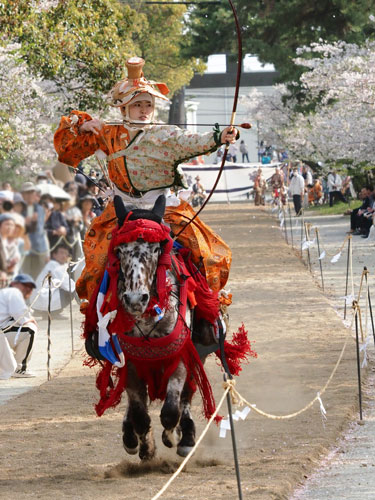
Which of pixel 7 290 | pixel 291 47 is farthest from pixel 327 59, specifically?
pixel 7 290

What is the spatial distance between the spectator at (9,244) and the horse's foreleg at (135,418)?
6.76 meters

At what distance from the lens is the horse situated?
674cm

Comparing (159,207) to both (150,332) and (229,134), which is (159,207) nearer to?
(229,134)

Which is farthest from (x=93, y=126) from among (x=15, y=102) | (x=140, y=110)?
(x=15, y=102)

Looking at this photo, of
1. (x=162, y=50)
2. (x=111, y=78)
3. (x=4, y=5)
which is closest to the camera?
(x=4, y=5)

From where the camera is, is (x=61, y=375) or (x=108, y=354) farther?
(x=61, y=375)

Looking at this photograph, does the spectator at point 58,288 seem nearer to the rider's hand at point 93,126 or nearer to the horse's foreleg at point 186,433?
the rider's hand at point 93,126

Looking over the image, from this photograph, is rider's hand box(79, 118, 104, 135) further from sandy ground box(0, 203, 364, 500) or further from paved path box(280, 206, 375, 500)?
paved path box(280, 206, 375, 500)

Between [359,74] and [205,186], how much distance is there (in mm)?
22405

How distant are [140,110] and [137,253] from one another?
1.40 meters

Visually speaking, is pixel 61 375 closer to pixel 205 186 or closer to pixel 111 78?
pixel 111 78

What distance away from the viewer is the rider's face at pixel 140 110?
7688 millimetres

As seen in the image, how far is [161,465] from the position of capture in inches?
295

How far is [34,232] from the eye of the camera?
637 inches
